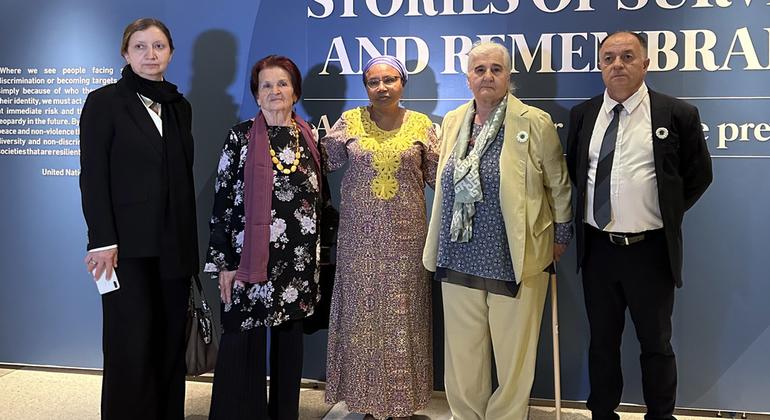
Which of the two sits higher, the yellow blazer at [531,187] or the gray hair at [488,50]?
the gray hair at [488,50]

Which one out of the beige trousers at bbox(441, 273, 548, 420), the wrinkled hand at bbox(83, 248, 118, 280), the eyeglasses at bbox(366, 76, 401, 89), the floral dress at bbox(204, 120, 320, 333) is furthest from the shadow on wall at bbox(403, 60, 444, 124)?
the wrinkled hand at bbox(83, 248, 118, 280)

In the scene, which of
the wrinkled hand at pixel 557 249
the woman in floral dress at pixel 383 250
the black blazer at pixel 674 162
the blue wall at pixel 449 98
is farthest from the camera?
the blue wall at pixel 449 98

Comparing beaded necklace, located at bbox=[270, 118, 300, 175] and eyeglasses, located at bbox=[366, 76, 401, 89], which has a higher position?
eyeglasses, located at bbox=[366, 76, 401, 89]

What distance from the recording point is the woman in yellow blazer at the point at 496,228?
288 cm

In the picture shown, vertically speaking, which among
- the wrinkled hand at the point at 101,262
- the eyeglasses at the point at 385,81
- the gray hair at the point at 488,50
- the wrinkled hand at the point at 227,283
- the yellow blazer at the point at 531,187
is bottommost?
the wrinkled hand at the point at 227,283

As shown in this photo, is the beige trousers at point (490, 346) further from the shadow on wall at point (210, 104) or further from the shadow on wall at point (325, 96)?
the shadow on wall at point (210, 104)

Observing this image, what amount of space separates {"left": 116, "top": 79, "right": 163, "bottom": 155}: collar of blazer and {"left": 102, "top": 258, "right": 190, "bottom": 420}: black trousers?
1.69ft

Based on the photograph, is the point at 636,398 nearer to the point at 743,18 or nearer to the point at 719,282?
the point at 719,282

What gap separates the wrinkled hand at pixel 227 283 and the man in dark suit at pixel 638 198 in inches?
62.3

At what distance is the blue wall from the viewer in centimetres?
339

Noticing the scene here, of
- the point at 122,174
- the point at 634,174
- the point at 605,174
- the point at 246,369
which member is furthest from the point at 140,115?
the point at 634,174

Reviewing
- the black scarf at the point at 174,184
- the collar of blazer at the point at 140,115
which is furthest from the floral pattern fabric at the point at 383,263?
the collar of blazer at the point at 140,115

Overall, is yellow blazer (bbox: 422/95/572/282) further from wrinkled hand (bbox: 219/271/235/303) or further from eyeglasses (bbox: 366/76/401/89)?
wrinkled hand (bbox: 219/271/235/303)

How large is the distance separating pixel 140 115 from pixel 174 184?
33 cm
